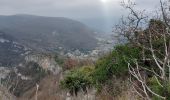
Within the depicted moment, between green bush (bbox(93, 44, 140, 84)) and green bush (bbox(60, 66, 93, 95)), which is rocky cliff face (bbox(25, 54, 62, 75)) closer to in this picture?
green bush (bbox(60, 66, 93, 95))

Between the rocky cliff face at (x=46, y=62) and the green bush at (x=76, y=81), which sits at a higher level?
the green bush at (x=76, y=81)

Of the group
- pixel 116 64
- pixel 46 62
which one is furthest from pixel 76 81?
pixel 46 62

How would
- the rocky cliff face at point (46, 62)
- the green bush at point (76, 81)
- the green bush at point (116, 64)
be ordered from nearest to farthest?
the green bush at point (116, 64) → the green bush at point (76, 81) → the rocky cliff face at point (46, 62)

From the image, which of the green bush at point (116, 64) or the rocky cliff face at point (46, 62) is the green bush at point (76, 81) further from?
the rocky cliff face at point (46, 62)

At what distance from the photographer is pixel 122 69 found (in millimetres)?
19266

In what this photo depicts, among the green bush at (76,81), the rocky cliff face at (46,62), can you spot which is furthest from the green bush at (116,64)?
the rocky cliff face at (46,62)

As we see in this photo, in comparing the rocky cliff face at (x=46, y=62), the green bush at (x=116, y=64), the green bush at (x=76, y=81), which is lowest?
the rocky cliff face at (x=46, y=62)

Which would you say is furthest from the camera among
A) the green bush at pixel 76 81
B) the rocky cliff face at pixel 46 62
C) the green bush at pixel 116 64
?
the rocky cliff face at pixel 46 62

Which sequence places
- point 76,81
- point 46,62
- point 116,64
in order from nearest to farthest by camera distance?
point 116,64 < point 76,81 < point 46,62

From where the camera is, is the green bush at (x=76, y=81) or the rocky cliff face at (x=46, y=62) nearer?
the green bush at (x=76, y=81)

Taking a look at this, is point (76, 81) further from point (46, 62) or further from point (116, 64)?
point (46, 62)

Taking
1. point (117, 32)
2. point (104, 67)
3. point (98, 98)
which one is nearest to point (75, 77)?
point (104, 67)

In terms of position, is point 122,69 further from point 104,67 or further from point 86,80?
point 86,80

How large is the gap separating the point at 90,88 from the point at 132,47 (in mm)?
3528
